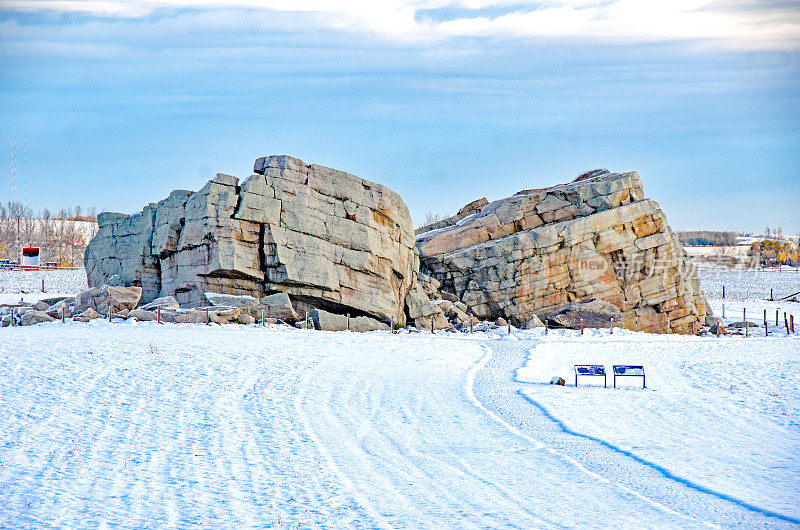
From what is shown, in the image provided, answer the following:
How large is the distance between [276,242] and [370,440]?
23.4 m

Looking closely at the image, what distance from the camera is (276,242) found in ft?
118

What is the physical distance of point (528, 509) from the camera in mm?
9758

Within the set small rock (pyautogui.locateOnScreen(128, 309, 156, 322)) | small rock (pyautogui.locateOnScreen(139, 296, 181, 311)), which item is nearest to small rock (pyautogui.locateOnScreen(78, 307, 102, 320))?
small rock (pyautogui.locateOnScreen(128, 309, 156, 322))

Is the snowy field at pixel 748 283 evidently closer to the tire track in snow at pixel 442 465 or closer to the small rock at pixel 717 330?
the small rock at pixel 717 330

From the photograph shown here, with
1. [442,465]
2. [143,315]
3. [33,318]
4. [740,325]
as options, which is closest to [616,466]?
[442,465]

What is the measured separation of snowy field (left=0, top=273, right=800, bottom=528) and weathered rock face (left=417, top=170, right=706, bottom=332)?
1936cm

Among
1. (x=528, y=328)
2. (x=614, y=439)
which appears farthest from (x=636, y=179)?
(x=614, y=439)

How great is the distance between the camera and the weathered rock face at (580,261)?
145ft

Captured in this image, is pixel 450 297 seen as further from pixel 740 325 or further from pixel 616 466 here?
pixel 616 466

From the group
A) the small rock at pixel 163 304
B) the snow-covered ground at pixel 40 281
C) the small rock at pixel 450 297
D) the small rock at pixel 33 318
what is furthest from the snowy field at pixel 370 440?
the snow-covered ground at pixel 40 281

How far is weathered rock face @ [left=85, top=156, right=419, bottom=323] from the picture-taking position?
3588 centimetres

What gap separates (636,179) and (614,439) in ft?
118

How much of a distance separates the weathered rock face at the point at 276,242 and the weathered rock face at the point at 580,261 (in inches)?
242

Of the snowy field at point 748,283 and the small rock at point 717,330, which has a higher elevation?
the snowy field at point 748,283
